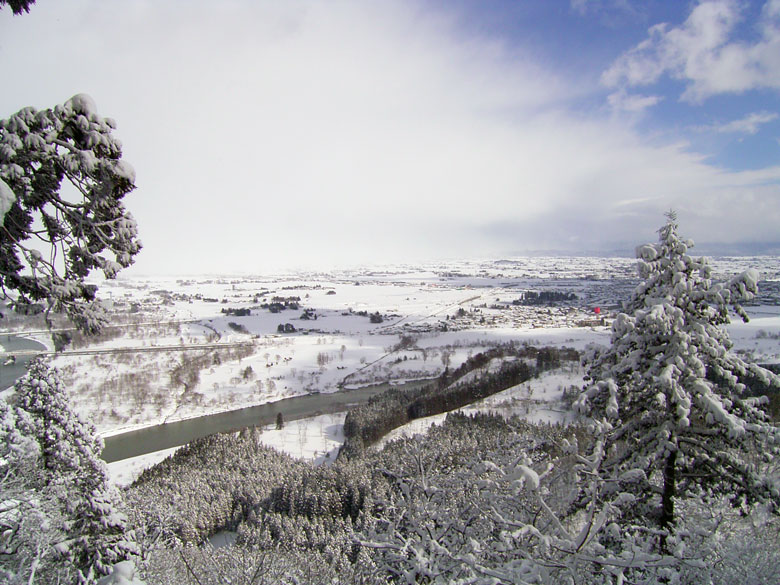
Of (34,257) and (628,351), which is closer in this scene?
(34,257)

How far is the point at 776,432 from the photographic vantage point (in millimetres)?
5977

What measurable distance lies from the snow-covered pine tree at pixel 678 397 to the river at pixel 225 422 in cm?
4866

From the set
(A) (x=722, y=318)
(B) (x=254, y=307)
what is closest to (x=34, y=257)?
(A) (x=722, y=318)

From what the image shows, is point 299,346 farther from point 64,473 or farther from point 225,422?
point 64,473

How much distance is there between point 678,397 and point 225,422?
56849 mm

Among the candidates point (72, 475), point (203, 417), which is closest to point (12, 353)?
point (203, 417)

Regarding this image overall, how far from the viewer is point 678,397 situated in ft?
20.3

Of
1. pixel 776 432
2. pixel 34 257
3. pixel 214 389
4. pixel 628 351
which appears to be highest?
pixel 34 257

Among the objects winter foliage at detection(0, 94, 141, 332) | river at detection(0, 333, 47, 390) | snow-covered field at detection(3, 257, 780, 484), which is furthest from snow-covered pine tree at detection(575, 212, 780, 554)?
river at detection(0, 333, 47, 390)

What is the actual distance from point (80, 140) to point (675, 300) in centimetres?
791

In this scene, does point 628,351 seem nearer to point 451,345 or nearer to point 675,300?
point 675,300

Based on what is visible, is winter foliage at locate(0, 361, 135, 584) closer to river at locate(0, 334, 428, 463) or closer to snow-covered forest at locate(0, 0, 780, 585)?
snow-covered forest at locate(0, 0, 780, 585)

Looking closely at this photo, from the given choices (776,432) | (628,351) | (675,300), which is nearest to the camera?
(776,432)

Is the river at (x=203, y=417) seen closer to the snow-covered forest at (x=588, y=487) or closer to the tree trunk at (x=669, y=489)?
the snow-covered forest at (x=588, y=487)
